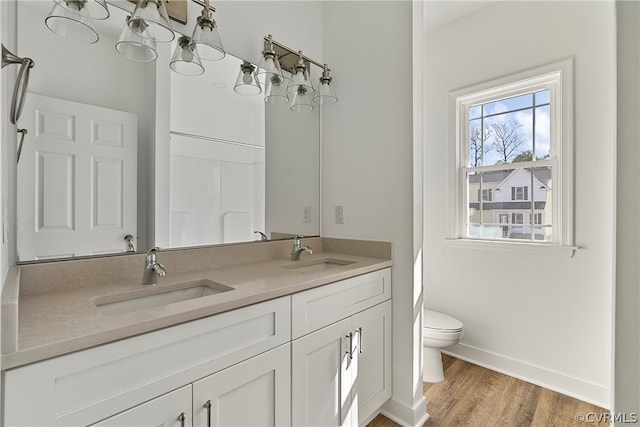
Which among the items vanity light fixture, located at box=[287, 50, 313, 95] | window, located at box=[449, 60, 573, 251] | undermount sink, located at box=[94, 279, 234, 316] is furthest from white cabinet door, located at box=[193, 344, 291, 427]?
window, located at box=[449, 60, 573, 251]

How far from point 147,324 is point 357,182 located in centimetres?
142

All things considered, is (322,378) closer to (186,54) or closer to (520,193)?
(186,54)

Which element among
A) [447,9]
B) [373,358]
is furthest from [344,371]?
[447,9]

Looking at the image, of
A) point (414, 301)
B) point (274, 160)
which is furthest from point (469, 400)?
point (274, 160)

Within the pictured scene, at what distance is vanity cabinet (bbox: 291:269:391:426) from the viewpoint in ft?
3.90

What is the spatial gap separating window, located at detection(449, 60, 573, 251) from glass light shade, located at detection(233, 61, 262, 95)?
1.65m

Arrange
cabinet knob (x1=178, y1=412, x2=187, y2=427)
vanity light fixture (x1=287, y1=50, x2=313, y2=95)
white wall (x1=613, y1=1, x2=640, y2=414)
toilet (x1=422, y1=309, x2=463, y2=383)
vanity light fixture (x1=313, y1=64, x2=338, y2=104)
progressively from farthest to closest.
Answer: toilet (x1=422, y1=309, x2=463, y2=383) < vanity light fixture (x1=313, y1=64, x2=338, y2=104) < vanity light fixture (x1=287, y1=50, x2=313, y2=95) < cabinet knob (x1=178, y1=412, x2=187, y2=427) < white wall (x1=613, y1=1, x2=640, y2=414)

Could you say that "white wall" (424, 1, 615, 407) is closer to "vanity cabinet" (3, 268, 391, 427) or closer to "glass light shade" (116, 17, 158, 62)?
"vanity cabinet" (3, 268, 391, 427)

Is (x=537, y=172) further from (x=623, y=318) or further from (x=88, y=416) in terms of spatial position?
(x=88, y=416)

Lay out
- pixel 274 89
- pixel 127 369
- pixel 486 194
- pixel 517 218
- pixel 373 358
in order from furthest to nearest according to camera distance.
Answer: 1. pixel 486 194
2. pixel 517 218
3. pixel 274 89
4. pixel 373 358
5. pixel 127 369

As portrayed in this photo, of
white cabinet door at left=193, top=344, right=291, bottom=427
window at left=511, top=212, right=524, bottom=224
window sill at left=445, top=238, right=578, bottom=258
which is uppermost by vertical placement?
window at left=511, top=212, right=524, bottom=224

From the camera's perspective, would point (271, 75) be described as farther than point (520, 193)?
No

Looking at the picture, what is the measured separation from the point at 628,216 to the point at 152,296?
1.34 meters

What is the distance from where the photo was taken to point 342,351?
54.4 inches
